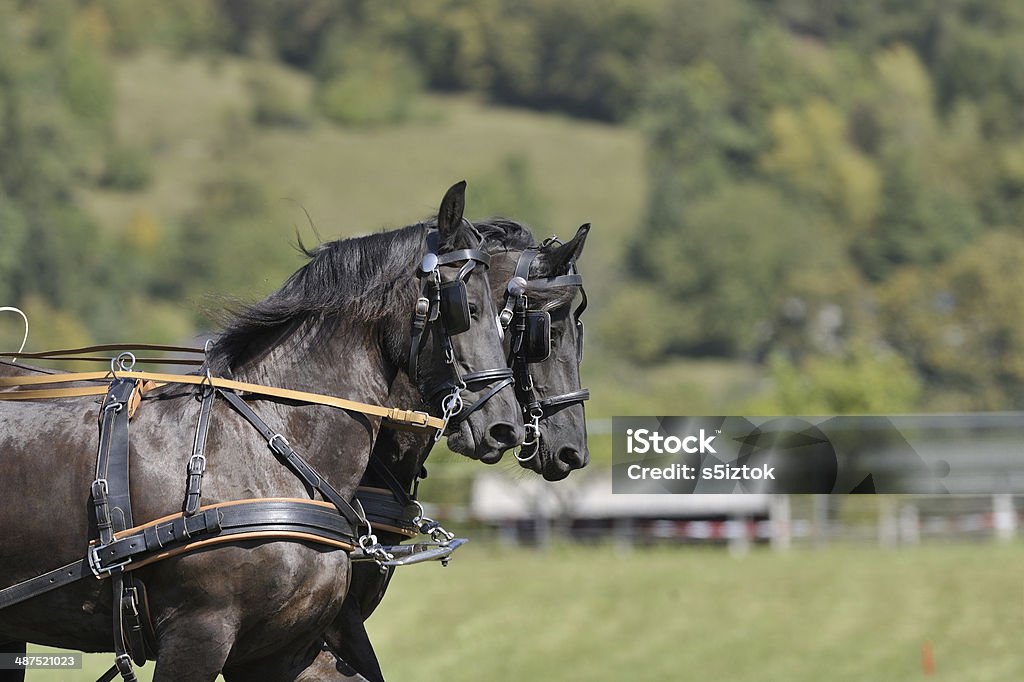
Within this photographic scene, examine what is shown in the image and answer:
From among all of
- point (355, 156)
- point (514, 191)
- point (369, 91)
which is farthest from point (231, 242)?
point (369, 91)

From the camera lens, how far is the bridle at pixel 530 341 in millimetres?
5961

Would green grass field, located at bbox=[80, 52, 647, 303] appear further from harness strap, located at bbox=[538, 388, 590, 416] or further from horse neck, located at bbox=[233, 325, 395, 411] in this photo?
horse neck, located at bbox=[233, 325, 395, 411]

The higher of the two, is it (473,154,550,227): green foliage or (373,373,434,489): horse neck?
(473,154,550,227): green foliage

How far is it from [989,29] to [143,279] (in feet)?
266

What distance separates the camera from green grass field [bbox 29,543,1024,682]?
12453mm

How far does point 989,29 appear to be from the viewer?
426 ft

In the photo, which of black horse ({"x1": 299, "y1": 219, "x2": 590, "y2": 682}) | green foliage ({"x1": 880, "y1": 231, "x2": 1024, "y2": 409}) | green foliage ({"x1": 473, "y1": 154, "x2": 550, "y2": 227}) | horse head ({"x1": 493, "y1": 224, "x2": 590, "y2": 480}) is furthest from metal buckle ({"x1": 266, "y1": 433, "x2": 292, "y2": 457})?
green foliage ({"x1": 473, "y1": 154, "x2": 550, "y2": 227})

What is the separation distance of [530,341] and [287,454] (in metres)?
1.47

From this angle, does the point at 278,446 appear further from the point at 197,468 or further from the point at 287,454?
the point at 197,468

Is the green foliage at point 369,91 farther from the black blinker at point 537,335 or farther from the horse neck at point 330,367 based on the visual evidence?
the horse neck at point 330,367

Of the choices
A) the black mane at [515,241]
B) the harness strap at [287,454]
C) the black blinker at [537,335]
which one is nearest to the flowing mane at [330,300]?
the harness strap at [287,454]

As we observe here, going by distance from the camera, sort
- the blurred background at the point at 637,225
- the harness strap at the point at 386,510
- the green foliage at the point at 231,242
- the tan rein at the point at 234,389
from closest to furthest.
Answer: the tan rein at the point at 234,389 → the harness strap at the point at 386,510 → the blurred background at the point at 637,225 → the green foliage at the point at 231,242

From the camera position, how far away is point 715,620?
47.1 ft

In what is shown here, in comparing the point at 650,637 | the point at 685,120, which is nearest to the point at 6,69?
the point at 685,120
